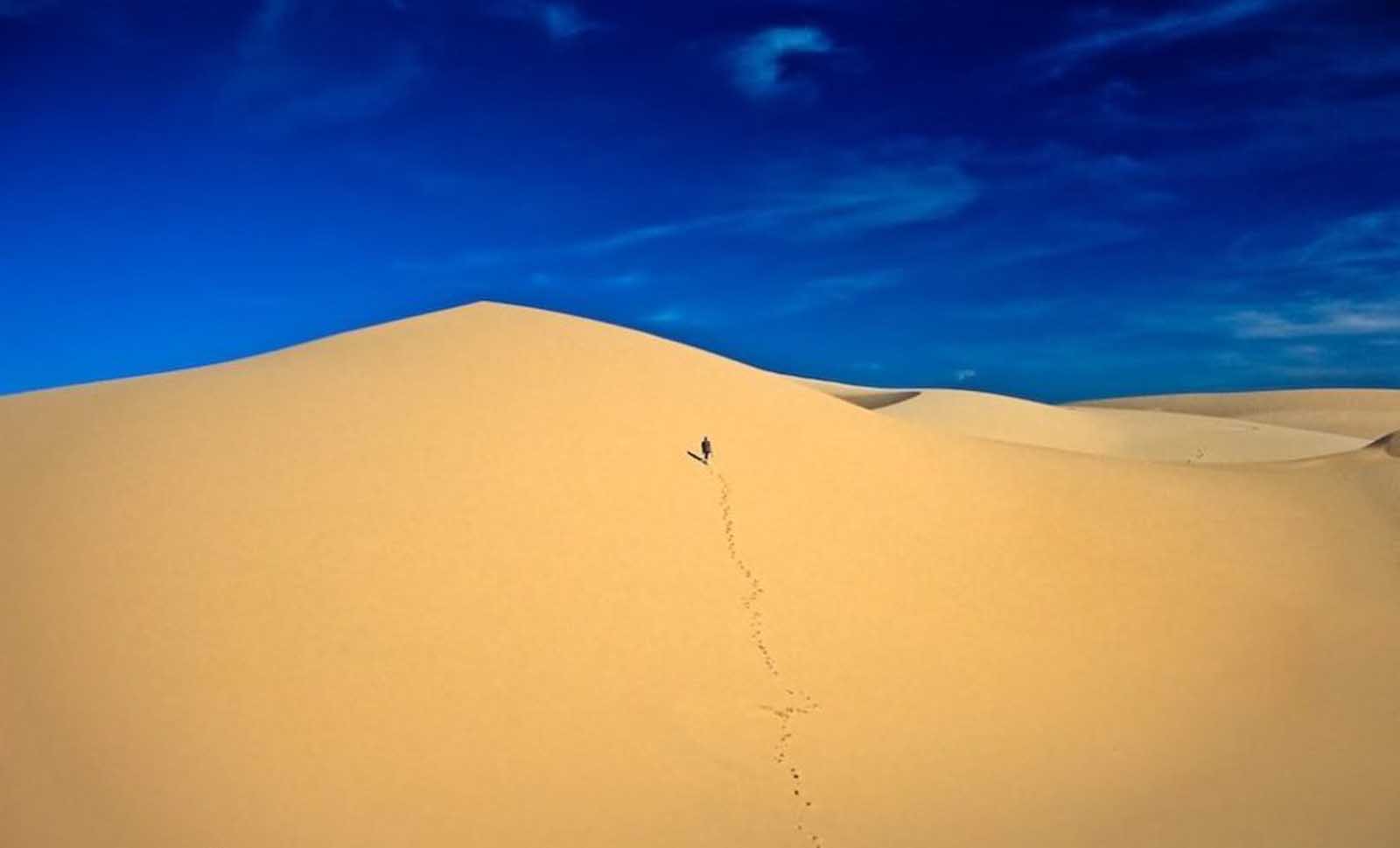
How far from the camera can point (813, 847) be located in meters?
8.95

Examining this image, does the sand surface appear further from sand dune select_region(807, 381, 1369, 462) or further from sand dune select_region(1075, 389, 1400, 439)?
sand dune select_region(1075, 389, 1400, 439)

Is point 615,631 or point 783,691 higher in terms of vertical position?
point 615,631

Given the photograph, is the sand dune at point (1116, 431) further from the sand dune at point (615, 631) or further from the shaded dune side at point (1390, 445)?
the sand dune at point (615, 631)

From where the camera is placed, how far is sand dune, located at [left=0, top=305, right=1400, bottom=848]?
9.00 metres

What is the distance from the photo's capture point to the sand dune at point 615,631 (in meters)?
9.00

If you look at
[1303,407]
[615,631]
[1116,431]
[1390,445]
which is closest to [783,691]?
[615,631]

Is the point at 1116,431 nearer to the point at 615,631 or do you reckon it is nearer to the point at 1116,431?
the point at 1116,431

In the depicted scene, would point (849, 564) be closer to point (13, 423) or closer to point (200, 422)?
point (200, 422)

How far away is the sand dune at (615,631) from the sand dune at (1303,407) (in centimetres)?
4091

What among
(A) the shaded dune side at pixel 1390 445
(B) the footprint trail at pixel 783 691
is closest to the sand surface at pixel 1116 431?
(A) the shaded dune side at pixel 1390 445

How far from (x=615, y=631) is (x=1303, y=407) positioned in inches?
2568

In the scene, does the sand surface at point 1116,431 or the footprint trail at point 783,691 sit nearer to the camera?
the footprint trail at point 783,691

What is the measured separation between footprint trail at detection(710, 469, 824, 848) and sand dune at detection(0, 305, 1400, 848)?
49 millimetres

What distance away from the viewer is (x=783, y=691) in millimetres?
11016
